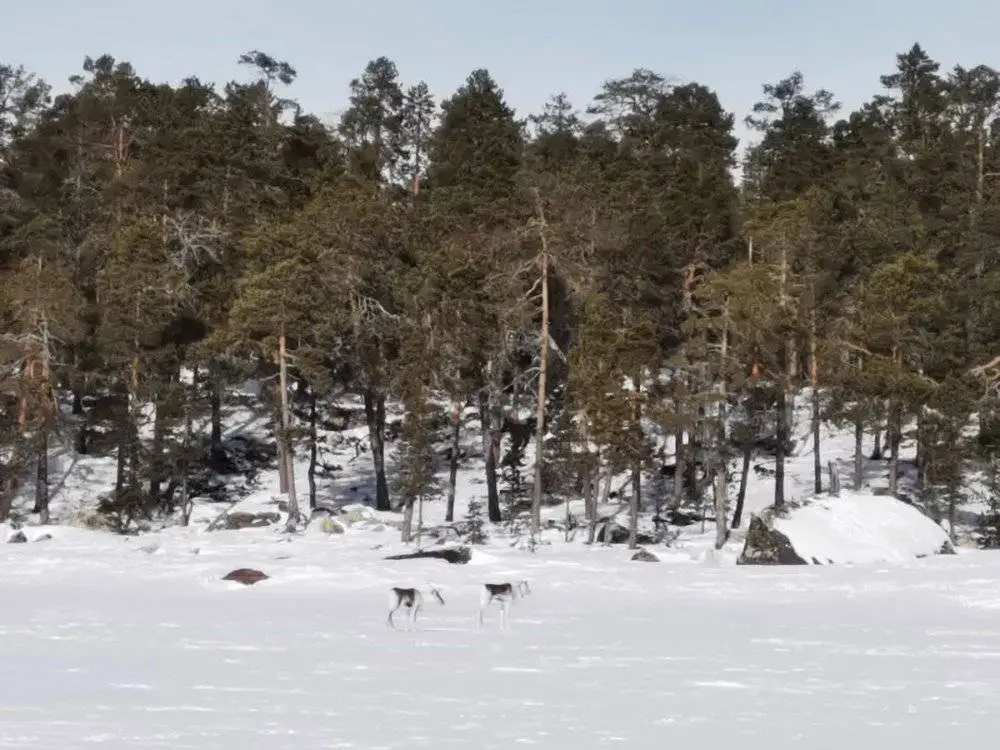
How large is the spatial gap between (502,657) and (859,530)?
62.4 ft

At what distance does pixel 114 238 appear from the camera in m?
48.4

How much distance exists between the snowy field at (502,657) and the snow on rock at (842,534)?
228 centimetres

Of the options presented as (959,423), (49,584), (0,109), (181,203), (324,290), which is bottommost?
(49,584)

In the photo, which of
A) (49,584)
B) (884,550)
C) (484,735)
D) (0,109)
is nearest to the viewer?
(484,735)

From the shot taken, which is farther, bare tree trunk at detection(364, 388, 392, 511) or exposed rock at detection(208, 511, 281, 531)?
bare tree trunk at detection(364, 388, 392, 511)

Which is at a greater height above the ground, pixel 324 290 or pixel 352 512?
pixel 324 290

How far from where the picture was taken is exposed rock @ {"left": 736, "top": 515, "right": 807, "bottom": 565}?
2905 centimetres

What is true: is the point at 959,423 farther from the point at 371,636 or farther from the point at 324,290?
the point at 371,636

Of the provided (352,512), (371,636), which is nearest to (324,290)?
(352,512)

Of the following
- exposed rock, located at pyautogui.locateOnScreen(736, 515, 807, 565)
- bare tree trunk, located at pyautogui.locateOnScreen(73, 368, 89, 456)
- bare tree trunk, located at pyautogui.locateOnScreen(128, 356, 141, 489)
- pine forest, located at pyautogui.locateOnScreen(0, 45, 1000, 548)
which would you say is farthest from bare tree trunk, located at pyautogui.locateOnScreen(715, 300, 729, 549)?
bare tree trunk, located at pyautogui.locateOnScreen(73, 368, 89, 456)

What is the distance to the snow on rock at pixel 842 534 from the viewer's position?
2919 cm

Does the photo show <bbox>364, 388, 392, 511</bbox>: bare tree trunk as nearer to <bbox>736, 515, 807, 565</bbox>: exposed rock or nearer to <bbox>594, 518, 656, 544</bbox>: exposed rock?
<bbox>594, 518, 656, 544</bbox>: exposed rock

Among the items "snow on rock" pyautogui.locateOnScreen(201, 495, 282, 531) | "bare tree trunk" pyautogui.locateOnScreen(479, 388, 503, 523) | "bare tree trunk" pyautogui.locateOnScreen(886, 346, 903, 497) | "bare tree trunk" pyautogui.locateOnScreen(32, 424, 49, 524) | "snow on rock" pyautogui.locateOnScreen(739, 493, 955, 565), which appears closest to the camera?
"snow on rock" pyautogui.locateOnScreen(739, 493, 955, 565)

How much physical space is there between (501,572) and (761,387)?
18.0 meters
